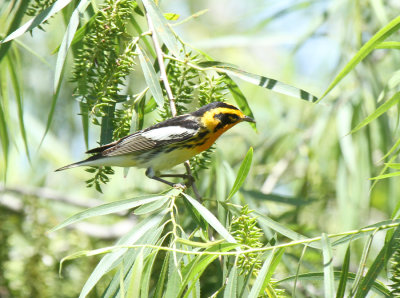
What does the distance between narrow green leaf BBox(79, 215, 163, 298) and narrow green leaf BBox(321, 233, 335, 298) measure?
534 millimetres

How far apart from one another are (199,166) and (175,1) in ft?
12.5

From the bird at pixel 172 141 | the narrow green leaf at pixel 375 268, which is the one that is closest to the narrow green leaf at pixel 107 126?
the bird at pixel 172 141

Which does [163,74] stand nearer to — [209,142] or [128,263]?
[209,142]

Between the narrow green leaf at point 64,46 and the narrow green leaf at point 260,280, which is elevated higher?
the narrow green leaf at point 64,46

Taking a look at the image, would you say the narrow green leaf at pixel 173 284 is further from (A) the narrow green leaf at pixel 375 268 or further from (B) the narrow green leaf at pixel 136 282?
(A) the narrow green leaf at pixel 375 268

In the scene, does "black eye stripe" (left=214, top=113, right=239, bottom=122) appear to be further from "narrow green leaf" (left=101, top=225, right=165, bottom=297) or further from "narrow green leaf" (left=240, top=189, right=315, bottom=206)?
"narrow green leaf" (left=101, top=225, right=165, bottom=297)

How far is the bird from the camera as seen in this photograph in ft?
8.20

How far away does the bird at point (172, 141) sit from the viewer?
2.50 metres

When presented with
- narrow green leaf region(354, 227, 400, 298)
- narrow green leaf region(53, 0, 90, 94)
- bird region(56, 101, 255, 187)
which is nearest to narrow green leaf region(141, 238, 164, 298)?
narrow green leaf region(354, 227, 400, 298)

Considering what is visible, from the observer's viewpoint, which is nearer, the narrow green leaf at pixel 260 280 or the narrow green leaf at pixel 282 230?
the narrow green leaf at pixel 260 280

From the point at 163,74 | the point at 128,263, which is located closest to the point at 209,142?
the point at 163,74

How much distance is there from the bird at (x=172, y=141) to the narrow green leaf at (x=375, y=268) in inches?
36.8

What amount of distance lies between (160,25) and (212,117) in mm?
577

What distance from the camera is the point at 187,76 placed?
7.50 feet
